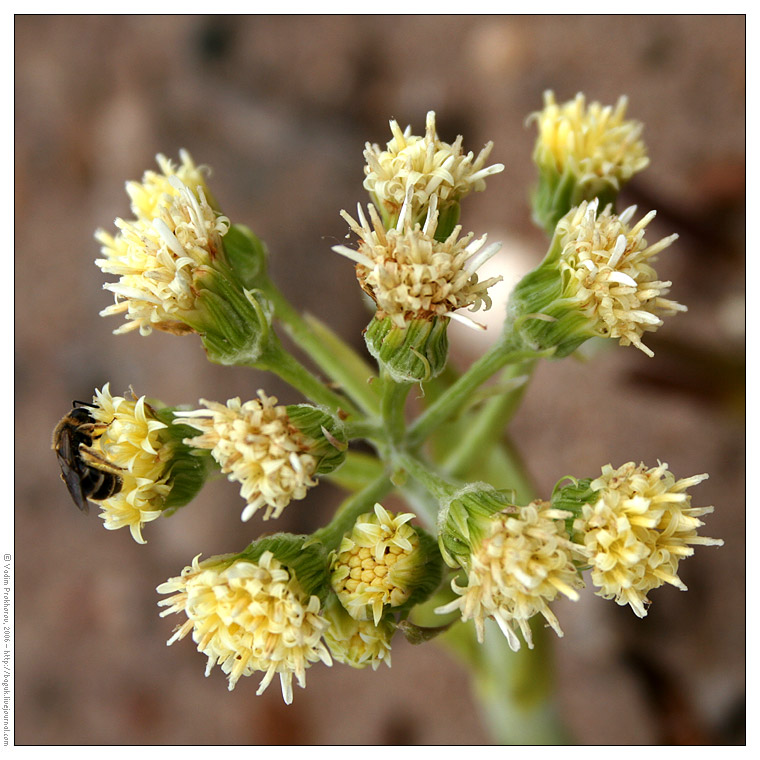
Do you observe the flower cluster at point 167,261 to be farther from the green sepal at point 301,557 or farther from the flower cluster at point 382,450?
the green sepal at point 301,557

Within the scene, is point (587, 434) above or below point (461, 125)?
below

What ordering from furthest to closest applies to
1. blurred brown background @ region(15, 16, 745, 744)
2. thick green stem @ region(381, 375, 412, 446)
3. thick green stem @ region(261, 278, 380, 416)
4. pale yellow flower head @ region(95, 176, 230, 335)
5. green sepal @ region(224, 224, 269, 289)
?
blurred brown background @ region(15, 16, 745, 744) < thick green stem @ region(261, 278, 380, 416) < green sepal @ region(224, 224, 269, 289) < thick green stem @ region(381, 375, 412, 446) < pale yellow flower head @ region(95, 176, 230, 335)

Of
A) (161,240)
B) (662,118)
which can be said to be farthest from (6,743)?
(662,118)

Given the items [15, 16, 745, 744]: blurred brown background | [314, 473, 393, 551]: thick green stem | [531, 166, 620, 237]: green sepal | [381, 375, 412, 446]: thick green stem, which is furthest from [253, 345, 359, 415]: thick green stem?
[15, 16, 745, 744]: blurred brown background

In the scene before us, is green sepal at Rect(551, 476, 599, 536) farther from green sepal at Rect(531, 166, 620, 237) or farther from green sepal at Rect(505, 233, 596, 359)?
green sepal at Rect(531, 166, 620, 237)

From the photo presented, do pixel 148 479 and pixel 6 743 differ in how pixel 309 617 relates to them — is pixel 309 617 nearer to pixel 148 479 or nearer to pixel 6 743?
pixel 148 479

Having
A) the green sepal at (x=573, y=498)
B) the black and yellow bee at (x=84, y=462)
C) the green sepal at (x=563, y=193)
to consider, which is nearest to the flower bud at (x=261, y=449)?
the black and yellow bee at (x=84, y=462)
